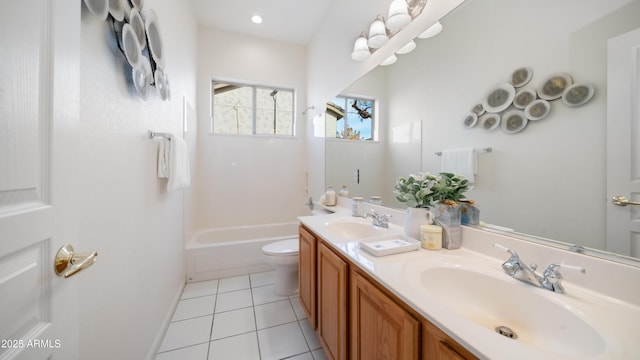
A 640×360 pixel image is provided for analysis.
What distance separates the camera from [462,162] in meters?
1.08

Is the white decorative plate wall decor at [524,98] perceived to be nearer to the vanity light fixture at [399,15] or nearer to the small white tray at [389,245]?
the small white tray at [389,245]

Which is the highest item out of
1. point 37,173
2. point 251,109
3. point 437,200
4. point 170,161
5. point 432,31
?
point 251,109

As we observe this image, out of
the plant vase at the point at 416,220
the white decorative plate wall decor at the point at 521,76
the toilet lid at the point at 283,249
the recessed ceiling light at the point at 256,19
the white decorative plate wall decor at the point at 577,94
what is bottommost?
the toilet lid at the point at 283,249

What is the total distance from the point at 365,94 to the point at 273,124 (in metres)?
1.80

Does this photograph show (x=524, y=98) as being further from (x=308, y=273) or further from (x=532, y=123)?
(x=308, y=273)

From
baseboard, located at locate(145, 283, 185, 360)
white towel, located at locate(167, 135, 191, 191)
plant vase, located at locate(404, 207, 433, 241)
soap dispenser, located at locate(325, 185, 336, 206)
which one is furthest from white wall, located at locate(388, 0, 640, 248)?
baseboard, located at locate(145, 283, 185, 360)

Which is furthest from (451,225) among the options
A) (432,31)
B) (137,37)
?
(137,37)

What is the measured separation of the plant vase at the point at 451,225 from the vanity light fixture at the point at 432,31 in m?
0.96

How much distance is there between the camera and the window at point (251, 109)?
302cm

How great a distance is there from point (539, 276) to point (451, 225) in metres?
0.34

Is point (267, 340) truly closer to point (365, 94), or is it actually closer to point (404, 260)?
point (404, 260)

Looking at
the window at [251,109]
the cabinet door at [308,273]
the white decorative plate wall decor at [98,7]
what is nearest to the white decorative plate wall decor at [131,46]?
the white decorative plate wall decor at [98,7]

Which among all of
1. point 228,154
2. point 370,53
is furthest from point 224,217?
point 370,53

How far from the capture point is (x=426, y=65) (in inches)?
51.2
